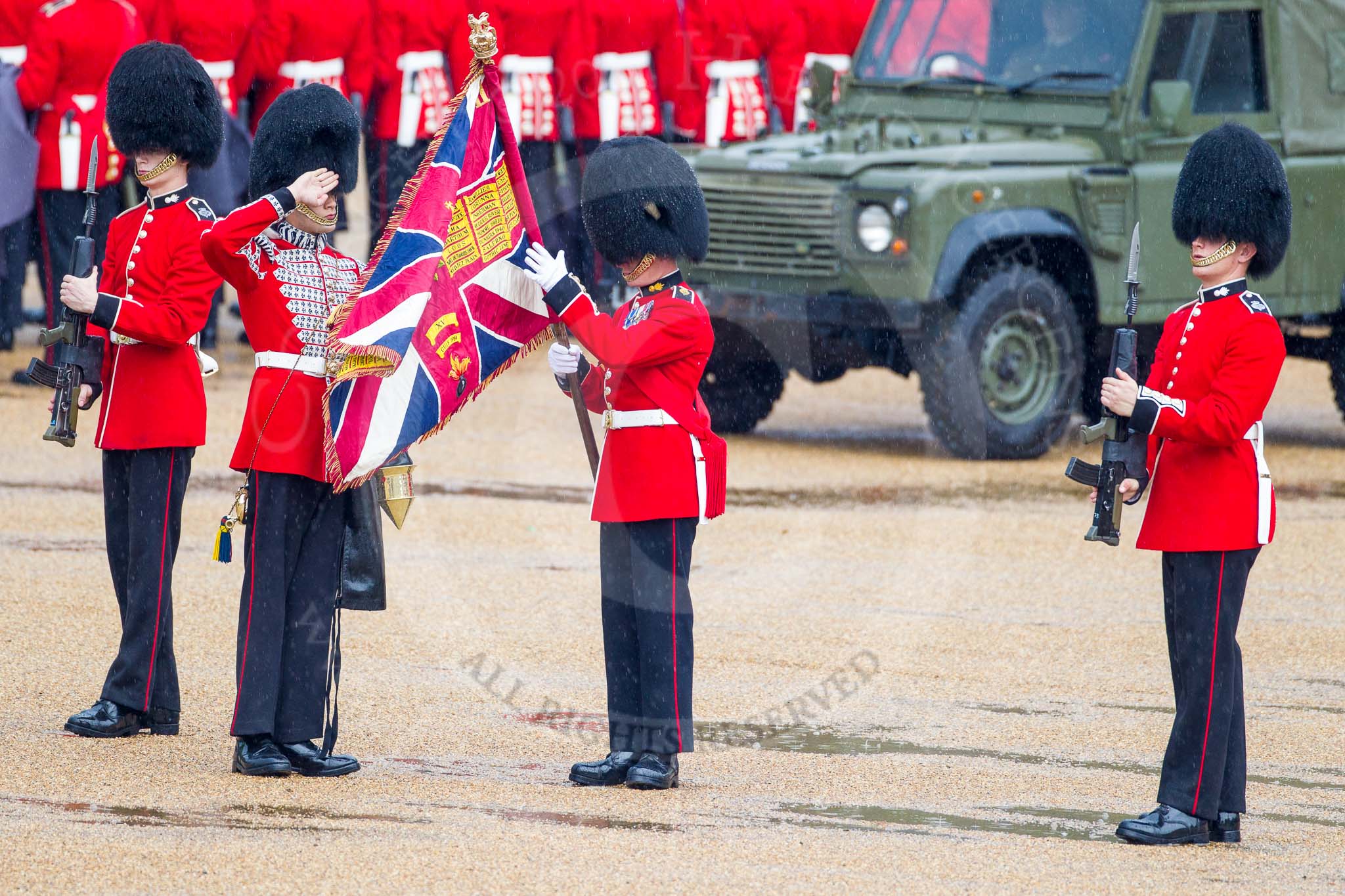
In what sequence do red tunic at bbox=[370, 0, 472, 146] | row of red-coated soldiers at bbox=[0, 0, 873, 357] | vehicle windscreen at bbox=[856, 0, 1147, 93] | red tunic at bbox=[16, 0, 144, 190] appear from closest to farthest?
vehicle windscreen at bbox=[856, 0, 1147, 93]
red tunic at bbox=[16, 0, 144, 190]
row of red-coated soldiers at bbox=[0, 0, 873, 357]
red tunic at bbox=[370, 0, 472, 146]

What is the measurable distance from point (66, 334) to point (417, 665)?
1.46 m

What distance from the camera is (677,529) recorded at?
5.27 metres

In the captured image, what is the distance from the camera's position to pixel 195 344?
5.73 meters

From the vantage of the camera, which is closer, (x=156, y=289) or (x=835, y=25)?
(x=156, y=289)

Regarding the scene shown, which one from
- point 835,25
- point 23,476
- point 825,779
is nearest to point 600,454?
point 825,779

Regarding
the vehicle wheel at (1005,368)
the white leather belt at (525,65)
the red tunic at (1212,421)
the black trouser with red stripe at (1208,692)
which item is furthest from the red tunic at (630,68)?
the black trouser with red stripe at (1208,692)

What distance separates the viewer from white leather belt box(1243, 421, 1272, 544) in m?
→ 4.87

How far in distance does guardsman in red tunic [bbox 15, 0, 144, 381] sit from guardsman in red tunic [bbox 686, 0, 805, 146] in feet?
13.1

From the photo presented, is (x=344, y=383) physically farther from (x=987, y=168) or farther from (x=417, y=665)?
(x=987, y=168)

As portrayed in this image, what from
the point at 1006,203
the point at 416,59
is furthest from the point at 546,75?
the point at 1006,203

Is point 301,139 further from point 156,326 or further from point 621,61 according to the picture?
point 621,61

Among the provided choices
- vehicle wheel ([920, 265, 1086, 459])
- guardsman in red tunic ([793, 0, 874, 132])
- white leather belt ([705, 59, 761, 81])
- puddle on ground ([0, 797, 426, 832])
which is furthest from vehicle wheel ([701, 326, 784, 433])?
puddle on ground ([0, 797, 426, 832])

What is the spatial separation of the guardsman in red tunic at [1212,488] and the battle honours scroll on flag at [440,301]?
139cm

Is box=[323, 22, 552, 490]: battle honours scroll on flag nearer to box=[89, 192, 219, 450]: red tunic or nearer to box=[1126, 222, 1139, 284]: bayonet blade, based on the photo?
box=[89, 192, 219, 450]: red tunic
